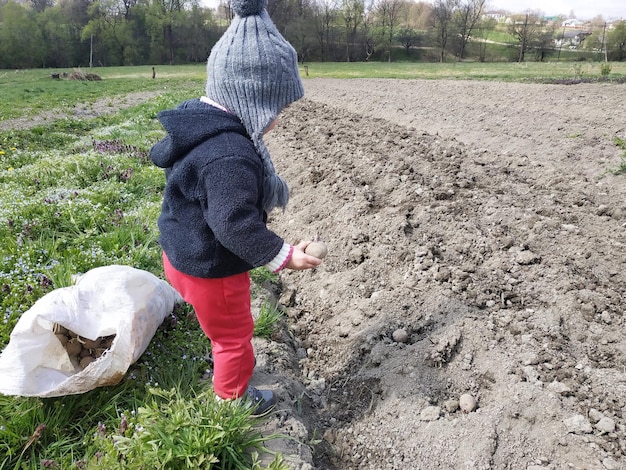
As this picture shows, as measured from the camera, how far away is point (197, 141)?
1.90 metres

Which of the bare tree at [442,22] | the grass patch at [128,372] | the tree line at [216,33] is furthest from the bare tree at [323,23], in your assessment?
the grass patch at [128,372]

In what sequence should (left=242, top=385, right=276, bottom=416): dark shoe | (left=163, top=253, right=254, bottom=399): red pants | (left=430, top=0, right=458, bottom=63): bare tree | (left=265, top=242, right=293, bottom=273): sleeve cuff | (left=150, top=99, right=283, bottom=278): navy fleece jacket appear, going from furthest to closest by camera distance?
(left=430, top=0, right=458, bottom=63): bare tree < (left=242, top=385, right=276, bottom=416): dark shoe < (left=163, top=253, right=254, bottom=399): red pants < (left=265, top=242, right=293, bottom=273): sleeve cuff < (left=150, top=99, right=283, bottom=278): navy fleece jacket

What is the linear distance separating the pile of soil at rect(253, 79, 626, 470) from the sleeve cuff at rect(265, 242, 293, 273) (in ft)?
2.96

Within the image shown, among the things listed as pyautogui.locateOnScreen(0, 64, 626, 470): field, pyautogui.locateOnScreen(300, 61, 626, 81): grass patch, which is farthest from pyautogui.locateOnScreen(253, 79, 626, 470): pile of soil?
pyautogui.locateOnScreen(300, 61, 626, 81): grass patch

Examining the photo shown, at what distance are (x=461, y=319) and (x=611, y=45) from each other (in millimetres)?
54608

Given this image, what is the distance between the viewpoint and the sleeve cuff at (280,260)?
196 centimetres

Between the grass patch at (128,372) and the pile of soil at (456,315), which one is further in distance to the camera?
the pile of soil at (456,315)

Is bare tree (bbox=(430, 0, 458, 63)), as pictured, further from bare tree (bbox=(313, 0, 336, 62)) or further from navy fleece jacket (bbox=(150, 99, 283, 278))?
navy fleece jacket (bbox=(150, 99, 283, 278))

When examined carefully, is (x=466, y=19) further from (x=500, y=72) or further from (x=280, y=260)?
(x=280, y=260)

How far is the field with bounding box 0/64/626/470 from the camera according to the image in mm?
2297

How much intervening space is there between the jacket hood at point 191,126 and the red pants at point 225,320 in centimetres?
57

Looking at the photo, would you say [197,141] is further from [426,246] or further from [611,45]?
[611,45]

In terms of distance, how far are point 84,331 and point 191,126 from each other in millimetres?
1320

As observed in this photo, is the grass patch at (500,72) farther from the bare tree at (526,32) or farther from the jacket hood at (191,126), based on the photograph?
the bare tree at (526,32)
